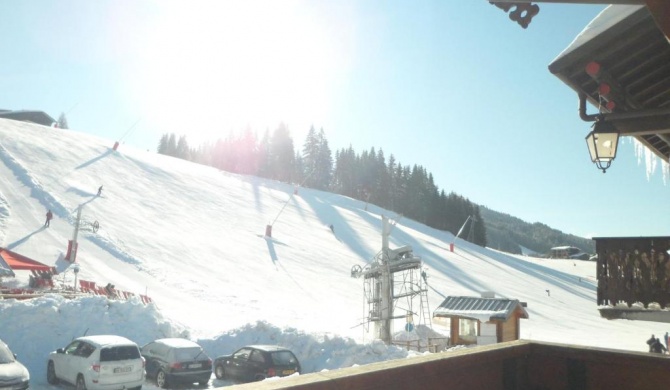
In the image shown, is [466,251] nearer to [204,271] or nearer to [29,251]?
[204,271]

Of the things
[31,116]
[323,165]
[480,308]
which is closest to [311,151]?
[323,165]

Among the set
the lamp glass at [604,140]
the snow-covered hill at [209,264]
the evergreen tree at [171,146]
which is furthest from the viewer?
the evergreen tree at [171,146]

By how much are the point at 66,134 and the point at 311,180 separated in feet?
161

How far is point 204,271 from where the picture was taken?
31625 millimetres

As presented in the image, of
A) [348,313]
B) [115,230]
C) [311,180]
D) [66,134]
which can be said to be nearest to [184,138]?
[311,180]

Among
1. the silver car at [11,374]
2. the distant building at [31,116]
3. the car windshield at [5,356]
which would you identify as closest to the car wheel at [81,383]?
the silver car at [11,374]

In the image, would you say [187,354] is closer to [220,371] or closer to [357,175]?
[220,371]

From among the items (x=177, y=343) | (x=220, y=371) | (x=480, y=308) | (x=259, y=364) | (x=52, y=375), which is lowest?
(x=220, y=371)

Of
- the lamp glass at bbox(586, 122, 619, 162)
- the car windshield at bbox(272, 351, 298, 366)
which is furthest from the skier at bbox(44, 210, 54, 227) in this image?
the lamp glass at bbox(586, 122, 619, 162)

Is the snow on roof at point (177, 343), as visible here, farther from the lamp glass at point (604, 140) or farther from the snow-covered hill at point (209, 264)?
the lamp glass at point (604, 140)

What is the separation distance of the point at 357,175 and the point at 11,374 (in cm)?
9634

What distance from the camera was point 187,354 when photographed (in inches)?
582

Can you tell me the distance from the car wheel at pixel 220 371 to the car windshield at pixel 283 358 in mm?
1934

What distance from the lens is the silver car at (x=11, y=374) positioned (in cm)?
1122
